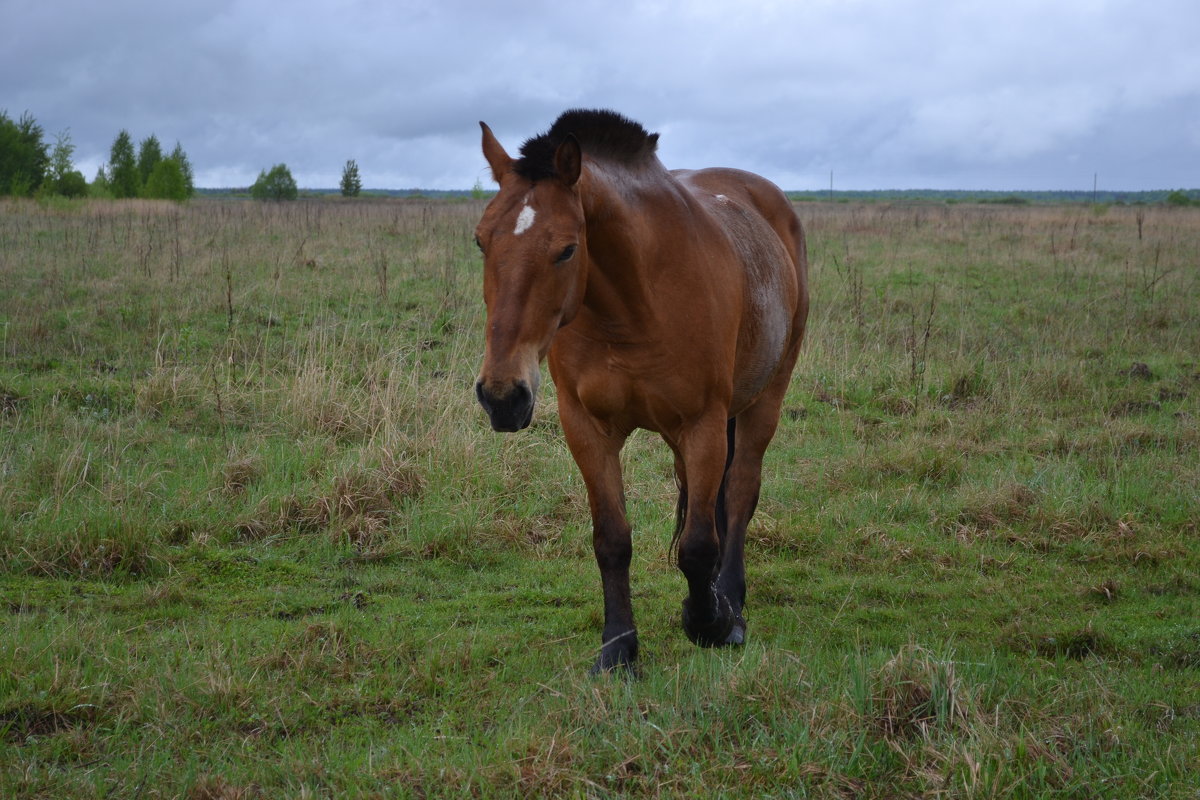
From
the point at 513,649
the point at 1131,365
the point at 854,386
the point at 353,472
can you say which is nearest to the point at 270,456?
the point at 353,472

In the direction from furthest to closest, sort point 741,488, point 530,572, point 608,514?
1. point 530,572
2. point 741,488
3. point 608,514

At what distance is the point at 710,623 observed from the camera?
4.05 metres

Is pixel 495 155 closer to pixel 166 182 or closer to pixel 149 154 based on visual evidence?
pixel 166 182

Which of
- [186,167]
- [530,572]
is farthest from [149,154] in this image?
[530,572]

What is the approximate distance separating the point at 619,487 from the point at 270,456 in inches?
120

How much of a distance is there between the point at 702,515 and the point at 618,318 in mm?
907

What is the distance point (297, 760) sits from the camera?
9.60ft

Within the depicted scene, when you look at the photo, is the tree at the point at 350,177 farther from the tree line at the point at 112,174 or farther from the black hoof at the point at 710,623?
the black hoof at the point at 710,623

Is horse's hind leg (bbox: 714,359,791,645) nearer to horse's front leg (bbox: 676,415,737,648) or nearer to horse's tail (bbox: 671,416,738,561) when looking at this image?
horse's tail (bbox: 671,416,738,561)

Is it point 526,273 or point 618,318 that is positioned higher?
point 526,273

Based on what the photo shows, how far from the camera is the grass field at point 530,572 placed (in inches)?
112

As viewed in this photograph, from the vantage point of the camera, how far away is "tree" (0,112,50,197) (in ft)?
113

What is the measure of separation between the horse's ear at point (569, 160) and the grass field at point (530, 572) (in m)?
1.76

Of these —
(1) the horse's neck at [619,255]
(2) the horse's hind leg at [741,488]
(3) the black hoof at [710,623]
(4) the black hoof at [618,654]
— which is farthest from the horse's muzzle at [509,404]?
(2) the horse's hind leg at [741,488]
